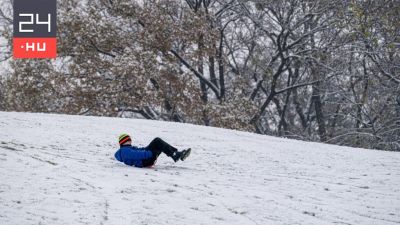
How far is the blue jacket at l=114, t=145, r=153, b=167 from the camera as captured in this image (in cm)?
974

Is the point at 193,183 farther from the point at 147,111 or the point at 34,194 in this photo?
the point at 147,111

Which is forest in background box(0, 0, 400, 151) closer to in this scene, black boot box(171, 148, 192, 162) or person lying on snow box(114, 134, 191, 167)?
Answer: black boot box(171, 148, 192, 162)

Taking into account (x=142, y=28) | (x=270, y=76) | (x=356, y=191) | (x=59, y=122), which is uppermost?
(x=142, y=28)

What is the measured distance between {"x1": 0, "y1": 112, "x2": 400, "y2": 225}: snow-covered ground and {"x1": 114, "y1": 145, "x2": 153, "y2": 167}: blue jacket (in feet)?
0.66

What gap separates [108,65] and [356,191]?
16.2m

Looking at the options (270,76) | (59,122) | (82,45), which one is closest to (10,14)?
(82,45)

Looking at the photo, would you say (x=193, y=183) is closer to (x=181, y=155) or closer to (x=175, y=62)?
(x=181, y=155)

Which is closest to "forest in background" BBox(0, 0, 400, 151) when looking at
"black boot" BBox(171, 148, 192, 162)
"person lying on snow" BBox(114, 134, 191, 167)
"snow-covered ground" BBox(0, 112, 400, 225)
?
"snow-covered ground" BBox(0, 112, 400, 225)

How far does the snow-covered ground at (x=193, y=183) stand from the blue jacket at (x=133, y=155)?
0.20 m

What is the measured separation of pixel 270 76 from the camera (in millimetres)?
24625

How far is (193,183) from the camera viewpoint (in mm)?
8594

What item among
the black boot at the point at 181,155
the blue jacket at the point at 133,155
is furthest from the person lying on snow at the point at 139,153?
the black boot at the point at 181,155

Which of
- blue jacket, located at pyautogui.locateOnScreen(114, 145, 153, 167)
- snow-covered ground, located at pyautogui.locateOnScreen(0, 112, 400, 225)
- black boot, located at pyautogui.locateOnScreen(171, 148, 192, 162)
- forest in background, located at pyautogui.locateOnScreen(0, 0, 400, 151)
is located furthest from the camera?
forest in background, located at pyautogui.locateOnScreen(0, 0, 400, 151)

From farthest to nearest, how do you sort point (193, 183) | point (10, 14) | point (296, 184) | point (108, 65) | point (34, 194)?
point (10, 14)
point (108, 65)
point (296, 184)
point (193, 183)
point (34, 194)
